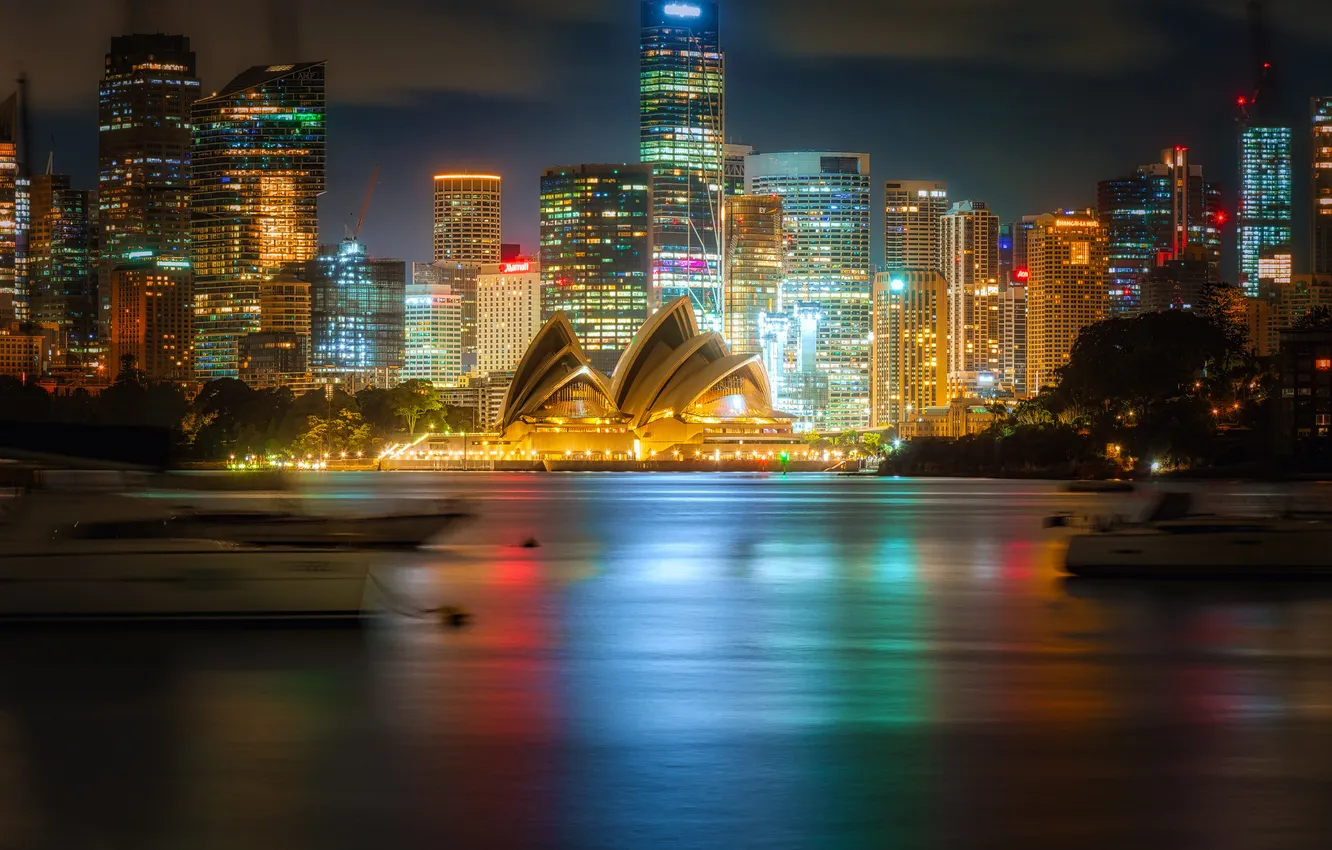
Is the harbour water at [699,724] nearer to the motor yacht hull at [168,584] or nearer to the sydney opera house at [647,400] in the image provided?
the motor yacht hull at [168,584]

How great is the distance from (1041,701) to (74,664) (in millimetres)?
9489

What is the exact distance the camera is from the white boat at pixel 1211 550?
95.4 ft

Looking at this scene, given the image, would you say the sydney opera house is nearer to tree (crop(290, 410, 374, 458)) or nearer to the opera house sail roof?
the opera house sail roof

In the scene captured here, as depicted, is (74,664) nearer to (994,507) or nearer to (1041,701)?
(1041,701)

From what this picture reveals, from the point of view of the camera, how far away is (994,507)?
212 feet

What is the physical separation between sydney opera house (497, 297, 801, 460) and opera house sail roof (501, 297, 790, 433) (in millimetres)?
93

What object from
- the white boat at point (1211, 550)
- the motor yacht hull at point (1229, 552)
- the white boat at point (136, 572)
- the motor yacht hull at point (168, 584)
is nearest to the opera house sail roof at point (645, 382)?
the white boat at point (1211, 550)

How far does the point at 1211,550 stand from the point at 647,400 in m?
139

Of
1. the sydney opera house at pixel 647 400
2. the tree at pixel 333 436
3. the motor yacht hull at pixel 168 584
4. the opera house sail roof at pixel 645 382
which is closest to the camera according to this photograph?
the motor yacht hull at pixel 168 584

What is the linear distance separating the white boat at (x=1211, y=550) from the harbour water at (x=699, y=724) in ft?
4.54

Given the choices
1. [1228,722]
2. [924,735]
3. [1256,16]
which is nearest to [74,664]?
[924,735]

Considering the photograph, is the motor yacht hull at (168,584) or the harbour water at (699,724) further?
the motor yacht hull at (168,584)

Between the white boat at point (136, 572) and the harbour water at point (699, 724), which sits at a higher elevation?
the white boat at point (136, 572)

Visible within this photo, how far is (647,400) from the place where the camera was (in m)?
167
